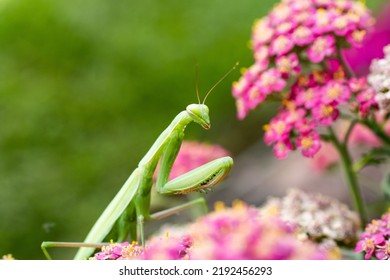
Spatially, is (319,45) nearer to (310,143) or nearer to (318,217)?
(310,143)

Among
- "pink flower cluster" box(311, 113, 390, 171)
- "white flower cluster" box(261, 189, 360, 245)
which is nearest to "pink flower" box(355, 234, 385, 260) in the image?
"white flower cluster" box(261, 189, 360, 245)

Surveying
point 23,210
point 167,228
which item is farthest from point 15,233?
point 167,228

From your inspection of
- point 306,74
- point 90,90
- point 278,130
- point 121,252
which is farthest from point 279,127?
point 90,90

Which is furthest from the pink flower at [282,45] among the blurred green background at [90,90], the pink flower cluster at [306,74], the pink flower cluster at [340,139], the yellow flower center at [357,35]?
the pink flower cluster at [340,139]

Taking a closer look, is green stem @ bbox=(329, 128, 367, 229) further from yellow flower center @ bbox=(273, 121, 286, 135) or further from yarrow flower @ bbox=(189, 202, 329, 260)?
yarrow flower @ bbox=(189, 202, 329, 260)

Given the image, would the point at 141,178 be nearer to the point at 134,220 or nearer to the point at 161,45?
the point at 134,220
